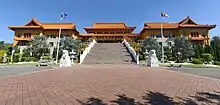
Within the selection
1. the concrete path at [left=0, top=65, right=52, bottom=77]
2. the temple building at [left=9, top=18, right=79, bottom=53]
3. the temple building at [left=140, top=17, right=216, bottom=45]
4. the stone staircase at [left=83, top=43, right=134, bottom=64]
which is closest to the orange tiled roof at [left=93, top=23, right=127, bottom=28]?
the temple building at [left=9, top=18, right=79, bottom=53]

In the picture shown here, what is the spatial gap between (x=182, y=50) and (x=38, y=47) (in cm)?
3021

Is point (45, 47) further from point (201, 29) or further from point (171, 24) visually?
point (201, 29)

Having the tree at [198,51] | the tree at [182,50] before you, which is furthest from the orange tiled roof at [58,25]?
the tree at [198,51]

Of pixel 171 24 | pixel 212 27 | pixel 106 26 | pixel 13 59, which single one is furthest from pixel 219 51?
pixel 13 59

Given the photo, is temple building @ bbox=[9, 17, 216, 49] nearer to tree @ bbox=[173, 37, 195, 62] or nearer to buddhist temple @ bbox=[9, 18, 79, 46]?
buddhist temple @ bbox=[9, 18, 79, 46]

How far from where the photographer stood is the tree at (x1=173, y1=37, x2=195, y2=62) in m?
36.7

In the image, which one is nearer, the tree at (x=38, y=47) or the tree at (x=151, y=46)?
the tree at (x=151, y=46)

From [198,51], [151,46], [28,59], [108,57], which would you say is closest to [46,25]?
[28,59]

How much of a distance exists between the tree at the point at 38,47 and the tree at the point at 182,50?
28.0m

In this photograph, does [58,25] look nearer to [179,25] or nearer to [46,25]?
[46,25]

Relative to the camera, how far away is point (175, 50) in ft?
124

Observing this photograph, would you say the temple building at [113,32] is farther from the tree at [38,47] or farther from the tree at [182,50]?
the tree at [182,50]

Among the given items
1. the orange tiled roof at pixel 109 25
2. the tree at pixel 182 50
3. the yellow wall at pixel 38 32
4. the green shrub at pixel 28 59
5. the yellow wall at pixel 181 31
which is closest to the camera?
the tree at pixel 182 50

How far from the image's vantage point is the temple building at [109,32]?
5371cm
